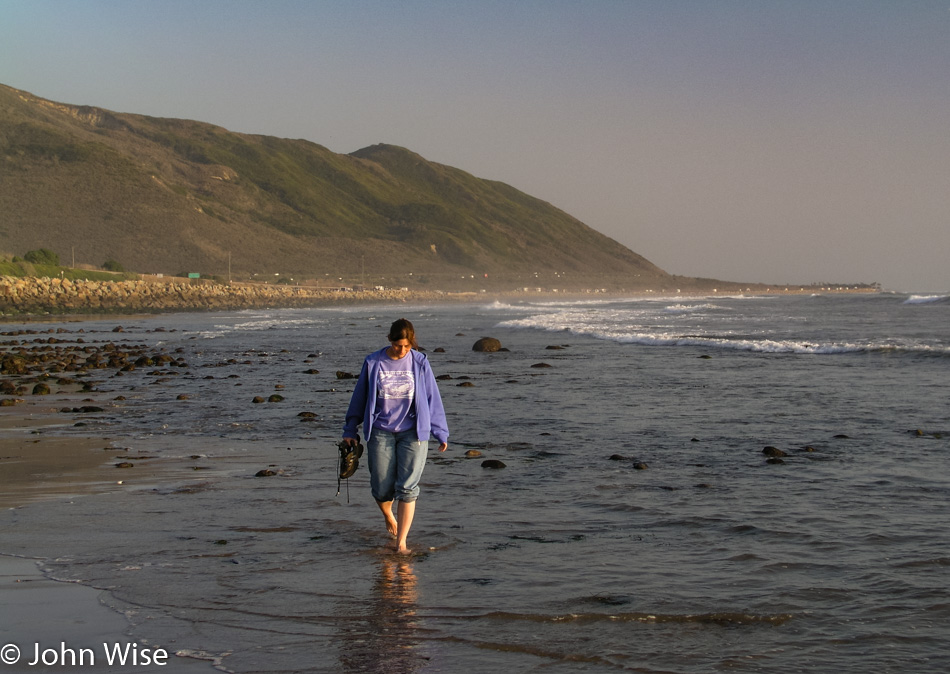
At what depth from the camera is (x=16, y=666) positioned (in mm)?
4562

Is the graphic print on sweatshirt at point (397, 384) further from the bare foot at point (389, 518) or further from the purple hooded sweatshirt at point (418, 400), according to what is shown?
the bare foot at point (389, 518)

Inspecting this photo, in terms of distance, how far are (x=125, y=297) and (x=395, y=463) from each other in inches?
2642

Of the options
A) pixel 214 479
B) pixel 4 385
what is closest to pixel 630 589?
pixel 214 479

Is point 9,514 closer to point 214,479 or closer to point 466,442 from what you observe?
point 214,479

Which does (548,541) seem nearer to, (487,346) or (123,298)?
(487,346)

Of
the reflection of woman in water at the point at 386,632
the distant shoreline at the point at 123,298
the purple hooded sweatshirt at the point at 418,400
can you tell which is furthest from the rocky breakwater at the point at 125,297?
the reflection of woman in water at the point at 386,632

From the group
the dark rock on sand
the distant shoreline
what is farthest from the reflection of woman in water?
the distant shoreline

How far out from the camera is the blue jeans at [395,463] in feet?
22.6

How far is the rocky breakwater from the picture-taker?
57125 millimetres

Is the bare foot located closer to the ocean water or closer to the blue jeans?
the blue jeans

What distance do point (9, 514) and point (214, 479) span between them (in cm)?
200

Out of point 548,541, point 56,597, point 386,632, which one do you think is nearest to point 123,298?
point 548,541

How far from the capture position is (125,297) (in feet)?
227

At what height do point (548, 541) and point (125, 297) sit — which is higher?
point (125, 297)
